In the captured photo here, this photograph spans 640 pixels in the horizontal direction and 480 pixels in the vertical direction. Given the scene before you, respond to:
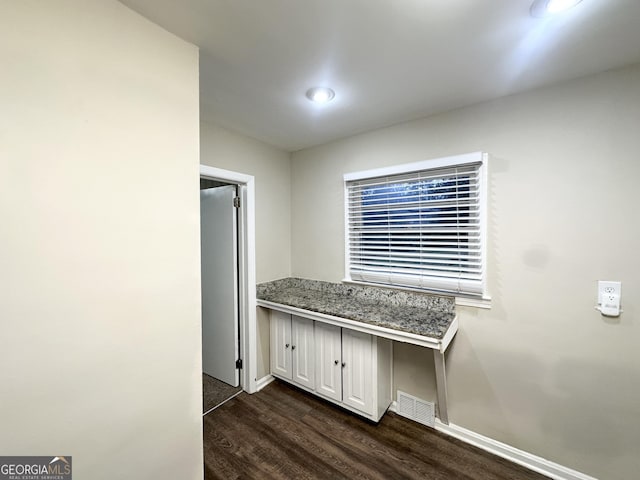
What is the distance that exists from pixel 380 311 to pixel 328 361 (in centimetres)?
64

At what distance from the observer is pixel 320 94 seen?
1.63m

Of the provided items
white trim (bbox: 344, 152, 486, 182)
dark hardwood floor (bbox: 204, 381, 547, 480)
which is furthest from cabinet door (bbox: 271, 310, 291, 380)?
white trim (bbox: 344, 152, 486, 182)

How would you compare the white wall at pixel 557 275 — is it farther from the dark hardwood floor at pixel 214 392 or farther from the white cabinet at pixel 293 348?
the dark hardwood floor at pixel 214 392

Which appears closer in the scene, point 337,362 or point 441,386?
point 441,386

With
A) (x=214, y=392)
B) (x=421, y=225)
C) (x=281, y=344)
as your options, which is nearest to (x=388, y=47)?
(x=421, y=225)

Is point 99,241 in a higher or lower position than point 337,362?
higher

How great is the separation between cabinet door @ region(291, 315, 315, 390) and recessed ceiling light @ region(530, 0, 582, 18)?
2245 millimetres

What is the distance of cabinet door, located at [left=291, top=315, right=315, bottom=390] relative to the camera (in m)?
2.23

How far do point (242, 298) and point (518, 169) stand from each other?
7.84 ft

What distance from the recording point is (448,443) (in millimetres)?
1793

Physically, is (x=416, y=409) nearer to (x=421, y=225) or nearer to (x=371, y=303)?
(x=371, y=303)

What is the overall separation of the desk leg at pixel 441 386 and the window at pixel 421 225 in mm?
486

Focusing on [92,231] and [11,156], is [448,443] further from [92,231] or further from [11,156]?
[11,156]

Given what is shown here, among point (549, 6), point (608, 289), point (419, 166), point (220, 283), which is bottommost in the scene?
point (220, 283)
